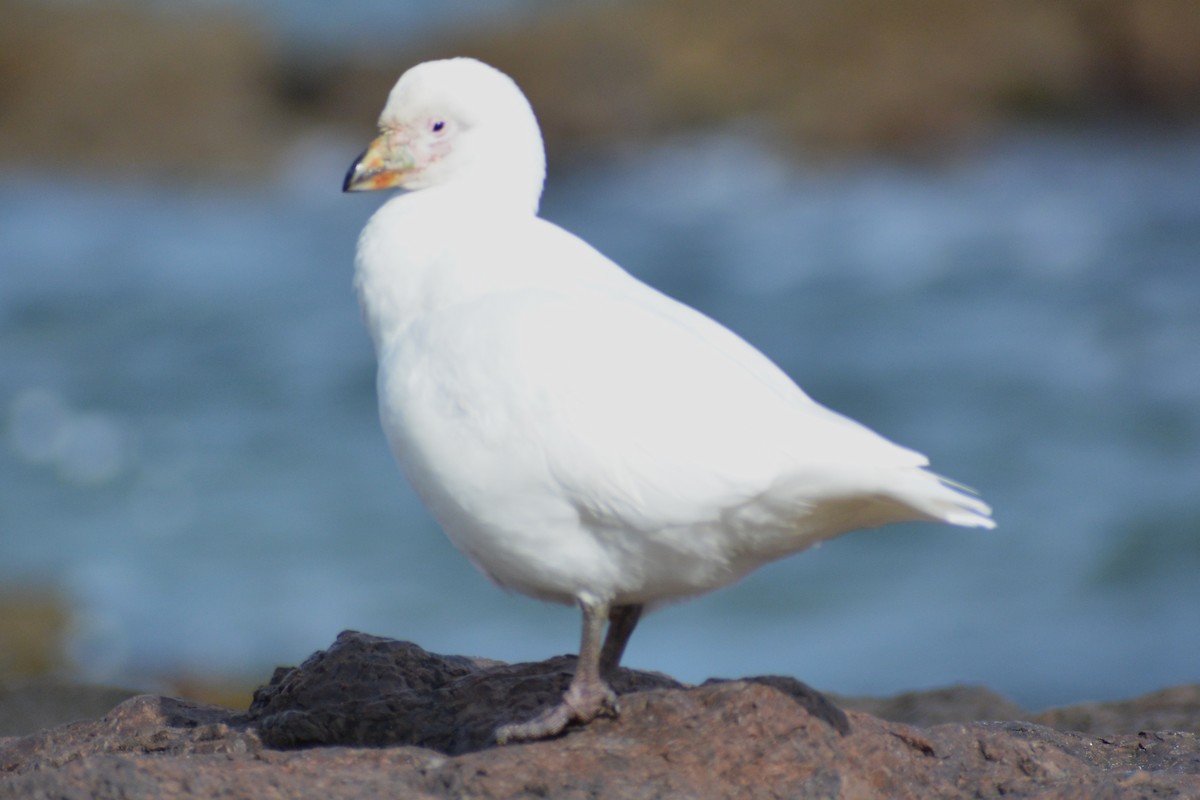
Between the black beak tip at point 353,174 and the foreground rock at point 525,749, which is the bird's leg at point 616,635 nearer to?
the foreground rock at point 525,749

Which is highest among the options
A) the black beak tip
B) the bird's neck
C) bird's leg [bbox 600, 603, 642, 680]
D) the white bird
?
the black beak tip

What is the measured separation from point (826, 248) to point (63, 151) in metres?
11.4

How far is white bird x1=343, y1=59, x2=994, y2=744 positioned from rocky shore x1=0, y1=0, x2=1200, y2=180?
706 inches

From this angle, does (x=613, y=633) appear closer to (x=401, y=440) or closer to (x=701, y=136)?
(x=401, y=440)

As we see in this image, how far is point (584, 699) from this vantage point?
4.77 m

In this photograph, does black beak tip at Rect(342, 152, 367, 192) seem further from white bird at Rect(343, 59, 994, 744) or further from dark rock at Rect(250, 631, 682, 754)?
dark rock at Rect(250, 631, 682, 754)

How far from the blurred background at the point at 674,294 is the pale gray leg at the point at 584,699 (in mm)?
5336

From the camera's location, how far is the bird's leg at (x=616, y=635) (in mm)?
5238

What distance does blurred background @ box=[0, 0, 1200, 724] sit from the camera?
12117 mm

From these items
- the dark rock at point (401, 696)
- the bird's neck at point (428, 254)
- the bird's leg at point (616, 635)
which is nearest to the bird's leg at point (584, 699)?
the dark rock at point (401, 696)

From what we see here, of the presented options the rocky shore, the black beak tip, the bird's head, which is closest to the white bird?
the bird's head

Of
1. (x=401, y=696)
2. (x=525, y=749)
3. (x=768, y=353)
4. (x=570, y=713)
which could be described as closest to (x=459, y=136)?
(x=401, y=696)

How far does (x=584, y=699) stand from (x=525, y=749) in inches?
11.1

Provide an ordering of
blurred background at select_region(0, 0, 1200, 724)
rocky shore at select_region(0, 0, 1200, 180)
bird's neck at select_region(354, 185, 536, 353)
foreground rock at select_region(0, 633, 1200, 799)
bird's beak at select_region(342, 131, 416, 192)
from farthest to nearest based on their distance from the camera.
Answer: rocky shore at select_region(0, 0, 1200, 180) < blurred background at select_region(0, 0, 1200, 724) < bird's beak at select_region(342, 131, 416, 192) < bird's neck at select_region(354, 185, 536, 353) < foreground rock at select_region(0, 633, 1200, 799)
